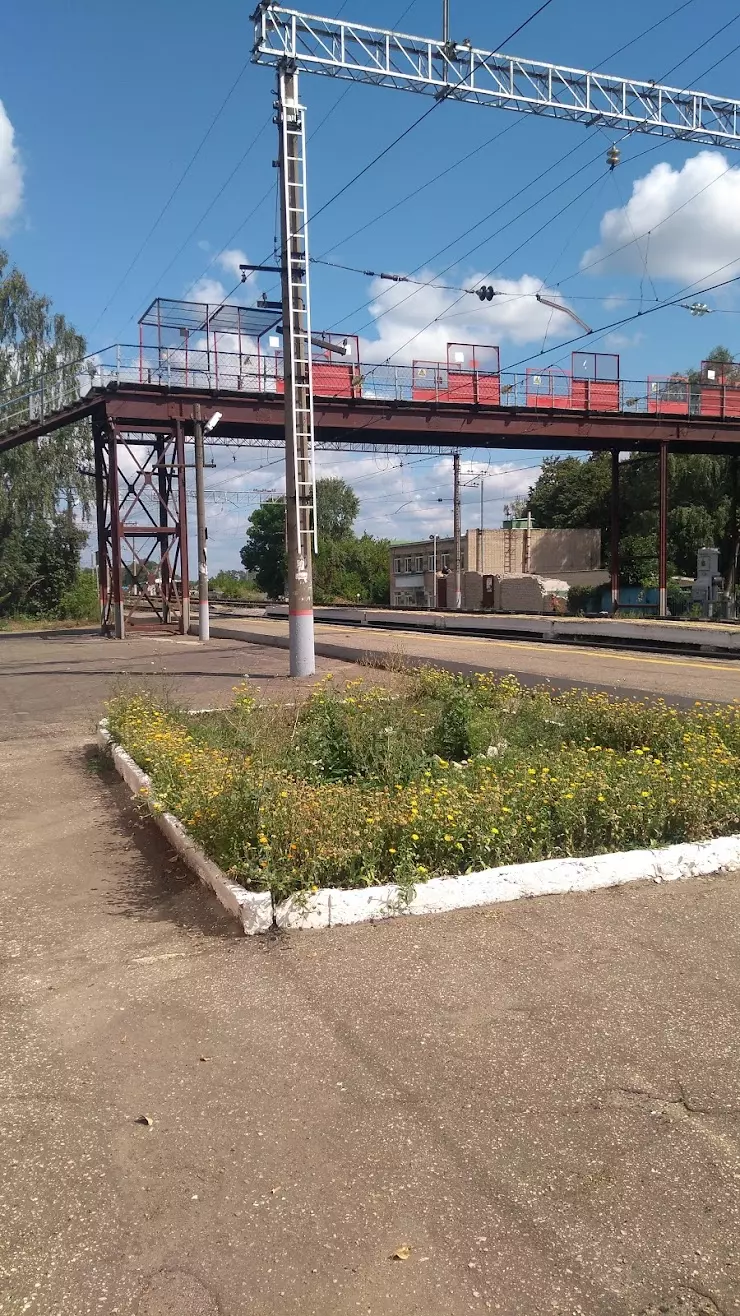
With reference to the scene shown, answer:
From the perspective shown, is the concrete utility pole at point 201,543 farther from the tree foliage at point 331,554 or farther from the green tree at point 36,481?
the tree foliage at point 331,554

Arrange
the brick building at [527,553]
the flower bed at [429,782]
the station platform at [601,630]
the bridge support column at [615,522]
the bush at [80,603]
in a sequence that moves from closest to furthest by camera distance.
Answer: the flower bed at [429,782], the station platform at [601,630], the bridge support column at [615,522], the bush at [80,603], the brick building at [527,553]

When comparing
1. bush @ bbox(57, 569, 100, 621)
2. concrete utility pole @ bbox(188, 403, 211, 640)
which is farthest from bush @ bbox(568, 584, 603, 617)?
concrete utility pole @ bbox(188, 403, 211, 640)

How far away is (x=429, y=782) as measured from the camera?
20.3ft

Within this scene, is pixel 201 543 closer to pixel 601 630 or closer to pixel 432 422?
pixel 601 630

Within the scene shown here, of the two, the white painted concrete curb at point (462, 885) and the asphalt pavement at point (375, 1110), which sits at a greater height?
the white painted concrete curb at point (462, 885)

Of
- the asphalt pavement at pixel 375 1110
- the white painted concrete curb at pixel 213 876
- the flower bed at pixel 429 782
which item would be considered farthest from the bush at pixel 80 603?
the asphalt pavement at pixel 375 1110

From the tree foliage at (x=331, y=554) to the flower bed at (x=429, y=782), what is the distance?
60761 millimetres

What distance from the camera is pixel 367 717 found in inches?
303

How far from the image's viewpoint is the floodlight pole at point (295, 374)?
1514 centimetres

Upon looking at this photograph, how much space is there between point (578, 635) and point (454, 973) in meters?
24.3

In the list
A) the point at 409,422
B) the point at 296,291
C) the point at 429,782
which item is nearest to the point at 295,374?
the point at 296,291

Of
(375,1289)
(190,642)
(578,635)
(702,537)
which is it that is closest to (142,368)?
(190,642)

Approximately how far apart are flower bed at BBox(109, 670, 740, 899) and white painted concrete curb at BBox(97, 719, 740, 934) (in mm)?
106

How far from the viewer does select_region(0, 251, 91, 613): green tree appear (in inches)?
1848
